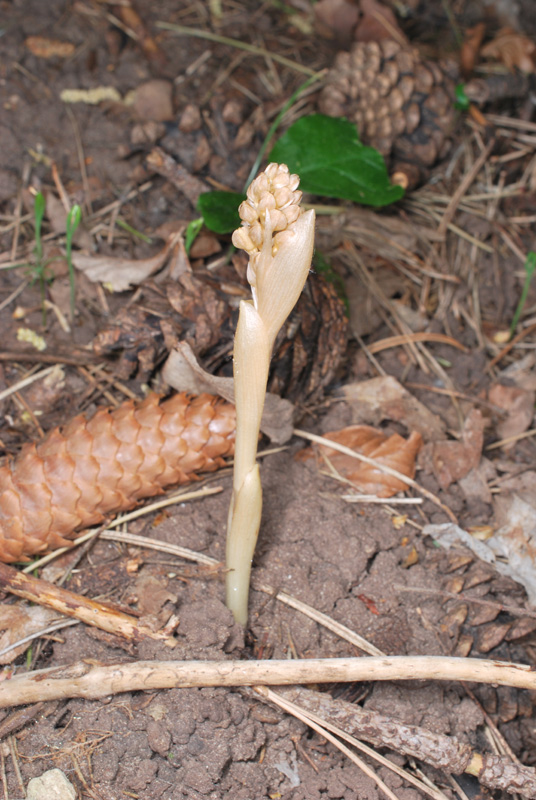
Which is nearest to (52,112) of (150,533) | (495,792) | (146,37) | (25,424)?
(146,37)

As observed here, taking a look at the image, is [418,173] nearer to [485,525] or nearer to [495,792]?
[485,525]

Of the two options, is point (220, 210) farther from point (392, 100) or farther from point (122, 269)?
A: point (392, 100)

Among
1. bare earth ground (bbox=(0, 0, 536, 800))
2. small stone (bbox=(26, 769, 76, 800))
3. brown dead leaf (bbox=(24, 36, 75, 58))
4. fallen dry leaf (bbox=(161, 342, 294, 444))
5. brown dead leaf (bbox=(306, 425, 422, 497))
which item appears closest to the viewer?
small stone (bbox=(26, 769, 76, 800))

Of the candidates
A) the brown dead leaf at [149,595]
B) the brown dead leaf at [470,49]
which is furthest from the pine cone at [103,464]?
the brown dead leaf at [470,49]

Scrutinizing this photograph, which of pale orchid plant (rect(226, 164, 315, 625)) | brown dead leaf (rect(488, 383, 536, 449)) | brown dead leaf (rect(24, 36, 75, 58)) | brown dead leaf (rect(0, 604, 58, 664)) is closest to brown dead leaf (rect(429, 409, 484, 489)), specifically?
brown dead leaf (rect(488, 383, 536, 449))

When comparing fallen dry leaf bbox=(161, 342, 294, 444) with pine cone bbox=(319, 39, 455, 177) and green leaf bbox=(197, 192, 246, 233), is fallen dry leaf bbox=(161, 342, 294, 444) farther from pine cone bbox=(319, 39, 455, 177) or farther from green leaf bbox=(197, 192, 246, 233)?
pine cone bbox=(319, 39, 455, 177)

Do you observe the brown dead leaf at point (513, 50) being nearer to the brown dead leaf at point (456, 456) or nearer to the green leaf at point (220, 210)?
the green leaf at point (220, 210)
